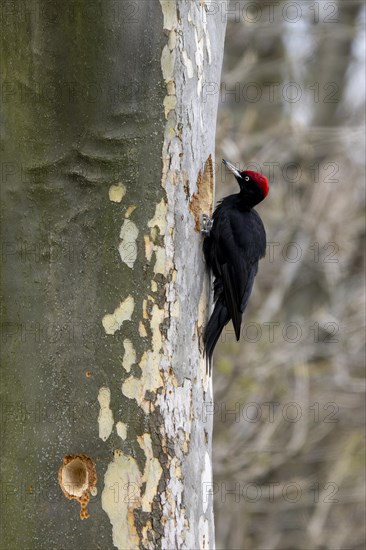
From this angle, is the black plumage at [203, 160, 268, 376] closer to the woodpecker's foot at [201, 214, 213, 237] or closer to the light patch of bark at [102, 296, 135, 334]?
the woodpecker's foot at [201, 214, 213, 237]

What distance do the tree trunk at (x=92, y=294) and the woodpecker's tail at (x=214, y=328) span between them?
0.95 ft

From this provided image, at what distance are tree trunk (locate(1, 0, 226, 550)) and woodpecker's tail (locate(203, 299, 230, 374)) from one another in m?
0.29

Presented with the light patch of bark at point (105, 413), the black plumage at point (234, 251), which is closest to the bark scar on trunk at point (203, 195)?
the black plumage at point (234, 251)

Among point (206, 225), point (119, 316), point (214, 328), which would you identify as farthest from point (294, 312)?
point (119, 316)

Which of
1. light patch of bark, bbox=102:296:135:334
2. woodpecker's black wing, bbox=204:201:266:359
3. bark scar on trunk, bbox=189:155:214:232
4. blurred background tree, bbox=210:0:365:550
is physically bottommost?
blurred background tree, bbox=210:0:365:550

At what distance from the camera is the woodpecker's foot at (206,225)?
3.39 meters

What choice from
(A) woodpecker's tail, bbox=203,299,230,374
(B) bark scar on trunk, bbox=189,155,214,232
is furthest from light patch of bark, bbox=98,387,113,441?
(B) bark scar on trunk, bbox=189,155,214,232

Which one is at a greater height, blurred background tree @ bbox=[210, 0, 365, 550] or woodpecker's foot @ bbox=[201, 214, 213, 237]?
woodpecker's foot @ bbox=[201, 214, 213, 237]

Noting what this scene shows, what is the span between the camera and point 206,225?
3.52 metres

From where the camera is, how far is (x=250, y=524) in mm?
8773

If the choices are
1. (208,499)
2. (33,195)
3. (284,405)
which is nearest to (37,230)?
(33,195)

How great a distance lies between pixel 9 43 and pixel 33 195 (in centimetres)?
50

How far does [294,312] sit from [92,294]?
20.8 feet

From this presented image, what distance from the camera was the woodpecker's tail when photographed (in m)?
3.18
